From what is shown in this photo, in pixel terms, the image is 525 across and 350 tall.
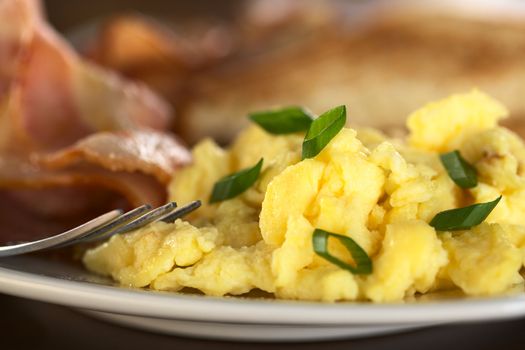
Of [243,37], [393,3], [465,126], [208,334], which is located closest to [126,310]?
[208,334]

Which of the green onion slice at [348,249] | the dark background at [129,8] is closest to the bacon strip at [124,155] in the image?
the green onion slice at [348,249]

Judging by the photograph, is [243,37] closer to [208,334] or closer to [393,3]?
[393,3]

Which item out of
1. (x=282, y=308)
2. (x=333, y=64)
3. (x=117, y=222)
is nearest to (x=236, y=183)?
(x=117, y=222)

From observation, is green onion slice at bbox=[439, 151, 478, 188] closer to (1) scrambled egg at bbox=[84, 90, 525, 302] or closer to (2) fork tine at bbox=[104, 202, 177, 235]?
(1) scrambled egg at bbox=[84, 90, 525, 302]

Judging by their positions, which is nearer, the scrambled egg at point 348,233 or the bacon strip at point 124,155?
the scrambled egg at point 348,233

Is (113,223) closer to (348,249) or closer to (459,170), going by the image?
(348,249)

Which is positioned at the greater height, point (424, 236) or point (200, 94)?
point (200, 94)

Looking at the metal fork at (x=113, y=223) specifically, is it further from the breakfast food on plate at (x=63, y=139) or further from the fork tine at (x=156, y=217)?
the breakfast food on plate at (x=63, y=139)
